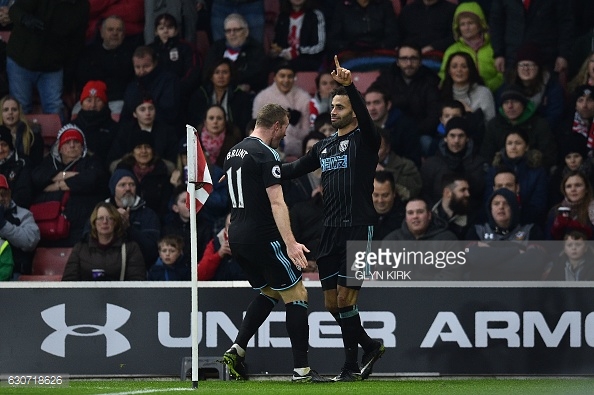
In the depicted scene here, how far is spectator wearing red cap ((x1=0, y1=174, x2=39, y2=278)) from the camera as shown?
47.3 ft

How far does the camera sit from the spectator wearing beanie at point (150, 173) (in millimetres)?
15055

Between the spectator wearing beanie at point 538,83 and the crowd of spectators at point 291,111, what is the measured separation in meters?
0.02

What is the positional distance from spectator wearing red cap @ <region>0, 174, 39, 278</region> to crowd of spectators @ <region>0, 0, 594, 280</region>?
3 centimetres

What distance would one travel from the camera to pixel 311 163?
11.2 metres

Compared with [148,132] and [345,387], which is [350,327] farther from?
[148,132]

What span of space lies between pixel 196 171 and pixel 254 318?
5.14 ft

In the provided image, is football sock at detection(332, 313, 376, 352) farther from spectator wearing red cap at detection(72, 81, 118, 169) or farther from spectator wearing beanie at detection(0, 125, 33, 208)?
spectator wearing red cap at detection(72, 81, 118, 169)

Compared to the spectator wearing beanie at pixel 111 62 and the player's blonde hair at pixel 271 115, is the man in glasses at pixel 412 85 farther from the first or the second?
the player's blonde hair at pixel 271 115

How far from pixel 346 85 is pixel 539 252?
3.92 meters

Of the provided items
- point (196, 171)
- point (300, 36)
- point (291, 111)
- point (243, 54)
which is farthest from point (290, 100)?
point (196, 171)

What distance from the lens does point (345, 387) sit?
10359 millimetres

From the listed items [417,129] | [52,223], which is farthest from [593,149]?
[52,223]

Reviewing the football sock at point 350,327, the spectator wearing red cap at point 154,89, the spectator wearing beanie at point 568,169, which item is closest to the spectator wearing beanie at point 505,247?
the spectator wearing beanie at point 568,169

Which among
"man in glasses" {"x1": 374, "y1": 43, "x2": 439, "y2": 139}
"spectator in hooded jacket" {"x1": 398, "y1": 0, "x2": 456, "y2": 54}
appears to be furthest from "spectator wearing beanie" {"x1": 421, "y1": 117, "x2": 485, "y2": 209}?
"spectator in hooded jacket" {"x1": 398, "y1": 0, "x2": 456, "y2": 54}
